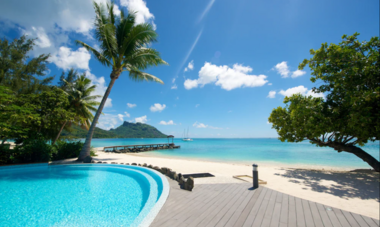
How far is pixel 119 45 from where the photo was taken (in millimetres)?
11117

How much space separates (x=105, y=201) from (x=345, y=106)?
1091 cm

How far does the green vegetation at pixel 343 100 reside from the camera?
7102 millimetres

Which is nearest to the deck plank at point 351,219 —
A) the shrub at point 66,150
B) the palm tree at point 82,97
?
the shrub at point 66,150

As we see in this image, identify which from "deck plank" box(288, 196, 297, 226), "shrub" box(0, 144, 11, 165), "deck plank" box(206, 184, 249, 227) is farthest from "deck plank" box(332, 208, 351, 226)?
"shrub" box(0, 144, 11, 165)

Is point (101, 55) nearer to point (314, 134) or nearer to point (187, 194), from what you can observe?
point (187, 194)

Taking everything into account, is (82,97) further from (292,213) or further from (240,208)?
(292,213)

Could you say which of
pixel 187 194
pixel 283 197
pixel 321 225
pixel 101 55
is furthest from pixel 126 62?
pixel 321 225

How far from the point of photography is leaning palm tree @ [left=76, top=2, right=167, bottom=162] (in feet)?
34.3

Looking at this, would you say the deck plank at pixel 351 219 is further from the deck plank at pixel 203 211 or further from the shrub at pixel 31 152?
the shrub at pixel 31 152

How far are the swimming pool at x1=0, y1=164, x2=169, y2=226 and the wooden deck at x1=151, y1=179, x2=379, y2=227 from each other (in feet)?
1.30

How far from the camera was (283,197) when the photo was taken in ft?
13.1

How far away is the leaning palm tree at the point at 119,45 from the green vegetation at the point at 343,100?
9878 mm

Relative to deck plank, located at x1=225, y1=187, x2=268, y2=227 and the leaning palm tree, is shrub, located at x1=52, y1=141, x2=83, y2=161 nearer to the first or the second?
the leaning palm tree

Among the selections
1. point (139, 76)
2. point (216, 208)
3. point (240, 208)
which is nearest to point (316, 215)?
point (240, 208)
